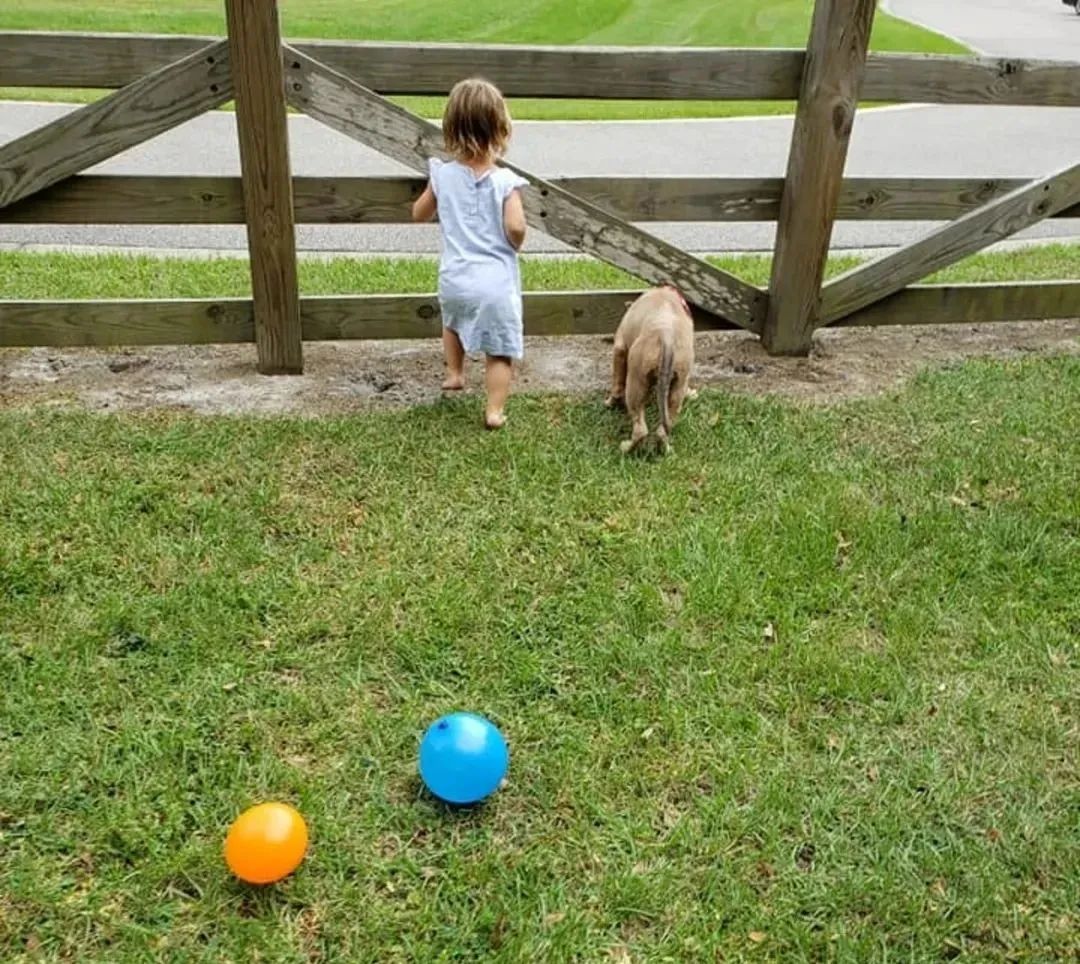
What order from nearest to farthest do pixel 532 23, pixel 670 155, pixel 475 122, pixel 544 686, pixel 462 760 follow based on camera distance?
pixel 462 760, pixel 544 686, pixel 475 122, pixel 670 155, pixel 532 23

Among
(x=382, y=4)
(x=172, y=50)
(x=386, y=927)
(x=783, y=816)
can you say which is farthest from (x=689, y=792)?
(x=382, y=4)

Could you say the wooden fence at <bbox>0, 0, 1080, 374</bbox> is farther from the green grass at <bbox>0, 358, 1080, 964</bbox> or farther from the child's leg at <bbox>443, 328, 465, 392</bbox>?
the green grass at <bbox>0, 358, 1080, 964</bbox>

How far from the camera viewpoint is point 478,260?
4270 mm

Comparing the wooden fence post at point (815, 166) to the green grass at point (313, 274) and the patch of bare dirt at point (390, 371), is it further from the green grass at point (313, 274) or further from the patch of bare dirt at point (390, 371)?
the green grass at point (313, 274)

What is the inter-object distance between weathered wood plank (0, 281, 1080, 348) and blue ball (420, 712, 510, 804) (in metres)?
2.78

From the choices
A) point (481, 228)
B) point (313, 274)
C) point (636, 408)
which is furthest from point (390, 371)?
point (313, 274)

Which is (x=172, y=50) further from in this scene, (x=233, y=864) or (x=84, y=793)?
(x=233, y=864)

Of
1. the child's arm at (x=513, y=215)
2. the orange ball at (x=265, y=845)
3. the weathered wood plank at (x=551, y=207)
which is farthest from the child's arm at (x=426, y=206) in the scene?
the orange ball at (x=265, y=845)

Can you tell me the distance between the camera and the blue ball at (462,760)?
8.18ft

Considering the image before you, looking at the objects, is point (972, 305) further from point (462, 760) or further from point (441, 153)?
point (462, 760)

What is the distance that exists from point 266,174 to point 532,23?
54.5 feet

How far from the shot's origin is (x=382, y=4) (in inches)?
864

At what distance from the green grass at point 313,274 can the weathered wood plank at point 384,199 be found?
1.51m

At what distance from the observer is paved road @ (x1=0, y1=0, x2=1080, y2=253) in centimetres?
805
